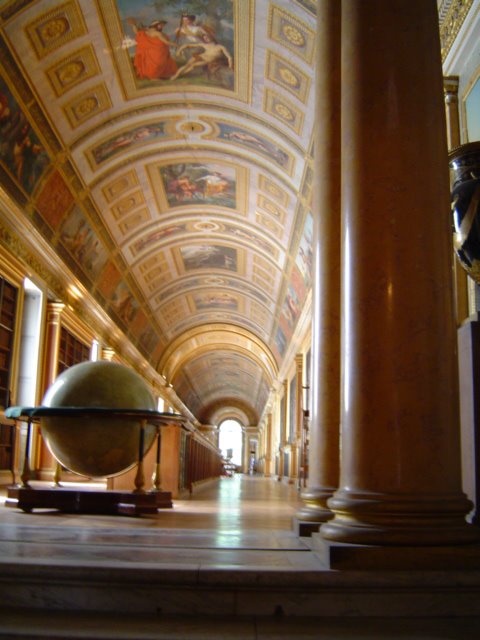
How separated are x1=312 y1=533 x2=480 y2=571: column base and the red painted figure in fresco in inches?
484

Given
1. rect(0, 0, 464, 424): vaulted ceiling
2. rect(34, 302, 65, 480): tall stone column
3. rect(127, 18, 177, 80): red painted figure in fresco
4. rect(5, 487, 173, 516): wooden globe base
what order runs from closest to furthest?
rect(5, 487, 173, 516): wooden globe base < rect(0, 0, 464, 424): vaulted ceiling < rect(127, 18, 177, 80): red painted figure in fresco < rect(34, 302, 65, 480): tall stone column

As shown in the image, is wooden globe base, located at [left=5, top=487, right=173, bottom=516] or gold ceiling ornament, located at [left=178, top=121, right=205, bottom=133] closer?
wooden globe base, located at [left=5, top=487, right=173, bottom=516]

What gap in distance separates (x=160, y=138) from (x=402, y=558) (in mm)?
15783

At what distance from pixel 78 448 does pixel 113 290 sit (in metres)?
16.9

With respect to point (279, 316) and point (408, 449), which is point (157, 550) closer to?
point (408, 449)

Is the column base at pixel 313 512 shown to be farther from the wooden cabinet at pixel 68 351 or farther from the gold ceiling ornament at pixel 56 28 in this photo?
the wooden cabinet at pixel 68 351

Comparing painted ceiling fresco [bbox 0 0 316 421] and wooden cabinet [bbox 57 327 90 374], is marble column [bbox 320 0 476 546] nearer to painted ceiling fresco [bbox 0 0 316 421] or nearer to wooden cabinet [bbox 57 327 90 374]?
painted ceiling fresco [bbox 0 0 316 421]

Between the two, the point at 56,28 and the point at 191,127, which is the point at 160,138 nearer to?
the point at 191,127

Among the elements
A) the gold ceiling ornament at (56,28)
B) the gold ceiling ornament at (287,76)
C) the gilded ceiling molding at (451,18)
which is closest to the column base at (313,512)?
the gilded ceiling molding at (451,18)

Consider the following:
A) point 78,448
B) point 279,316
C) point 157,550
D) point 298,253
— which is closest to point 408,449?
point 157,550

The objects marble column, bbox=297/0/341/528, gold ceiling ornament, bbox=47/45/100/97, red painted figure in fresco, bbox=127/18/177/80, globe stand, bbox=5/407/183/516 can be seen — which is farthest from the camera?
gold ceiling ornament, bbox=47/45/100/97

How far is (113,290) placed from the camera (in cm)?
2352

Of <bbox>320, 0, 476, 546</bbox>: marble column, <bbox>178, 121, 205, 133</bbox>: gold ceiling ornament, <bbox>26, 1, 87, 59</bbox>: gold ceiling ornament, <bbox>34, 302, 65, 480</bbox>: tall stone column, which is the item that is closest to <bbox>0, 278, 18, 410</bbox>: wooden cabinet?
<bbox>34, 302, 65, 480</bbox>: tall stone column

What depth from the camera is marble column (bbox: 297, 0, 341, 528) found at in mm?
5406
